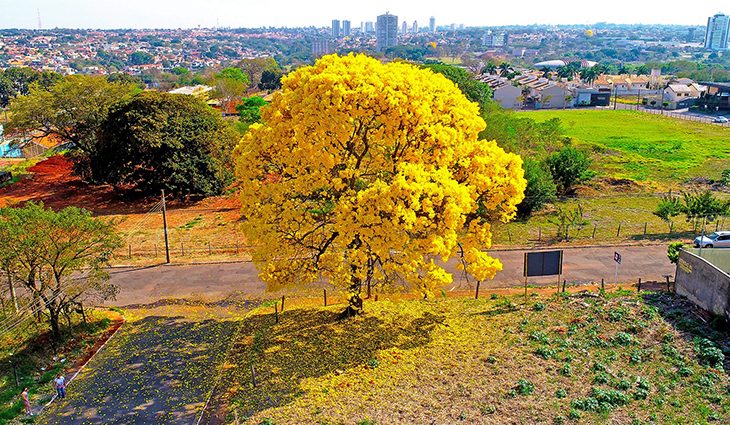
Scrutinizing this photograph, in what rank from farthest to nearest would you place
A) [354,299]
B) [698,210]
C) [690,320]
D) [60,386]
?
[698,210] < [354,299] < [690,320] < [60,386]

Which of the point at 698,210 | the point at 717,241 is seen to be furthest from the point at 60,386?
the point at 698,210

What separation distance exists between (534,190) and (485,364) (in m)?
20.0

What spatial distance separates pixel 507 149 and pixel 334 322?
23.6 meters

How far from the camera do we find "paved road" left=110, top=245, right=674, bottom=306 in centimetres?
2680

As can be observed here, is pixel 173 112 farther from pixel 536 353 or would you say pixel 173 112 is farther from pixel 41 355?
pixel 536 353

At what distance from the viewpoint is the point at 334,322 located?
2220 cm

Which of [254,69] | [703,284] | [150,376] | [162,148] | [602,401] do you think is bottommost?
[150,376]

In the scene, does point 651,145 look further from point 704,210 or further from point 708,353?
point 708,353

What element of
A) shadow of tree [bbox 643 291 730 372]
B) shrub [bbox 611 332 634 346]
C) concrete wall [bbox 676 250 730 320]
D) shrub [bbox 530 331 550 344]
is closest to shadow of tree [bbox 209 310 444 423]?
shrub [bbox 530 331 550 344]

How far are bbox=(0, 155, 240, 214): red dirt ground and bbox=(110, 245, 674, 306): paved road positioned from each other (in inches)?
490

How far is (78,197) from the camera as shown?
44031 millimetres

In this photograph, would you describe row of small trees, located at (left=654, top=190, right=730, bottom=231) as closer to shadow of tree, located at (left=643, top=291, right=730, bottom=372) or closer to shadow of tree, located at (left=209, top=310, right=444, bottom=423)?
shadow of tree, located at (left=643, top=291, right=730, bottom=372)

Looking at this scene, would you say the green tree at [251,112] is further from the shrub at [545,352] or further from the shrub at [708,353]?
the shrub at [708,353]

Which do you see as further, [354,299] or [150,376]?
[354,299]
